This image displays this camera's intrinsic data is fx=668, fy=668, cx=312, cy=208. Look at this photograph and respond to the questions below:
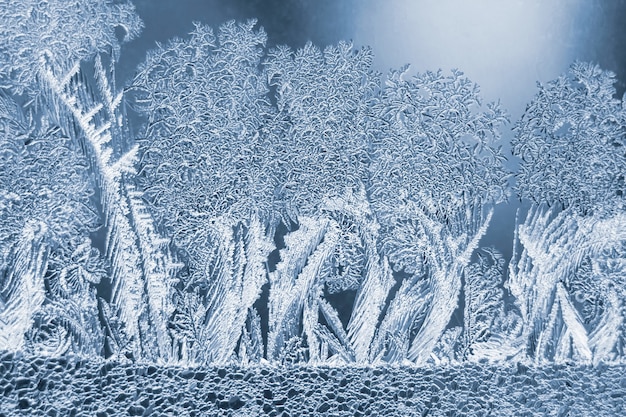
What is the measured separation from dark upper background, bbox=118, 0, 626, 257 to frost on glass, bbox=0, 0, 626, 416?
0.06 ft

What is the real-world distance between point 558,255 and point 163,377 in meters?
0.55

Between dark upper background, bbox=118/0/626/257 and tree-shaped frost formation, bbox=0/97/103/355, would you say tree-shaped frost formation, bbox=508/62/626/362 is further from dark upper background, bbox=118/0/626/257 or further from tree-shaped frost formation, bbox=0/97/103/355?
tree-shaped frost formation, bbox=0/97/103/355

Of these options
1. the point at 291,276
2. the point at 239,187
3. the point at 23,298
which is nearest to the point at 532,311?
the point at 291,276

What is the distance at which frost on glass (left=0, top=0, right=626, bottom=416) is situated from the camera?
0.88 m

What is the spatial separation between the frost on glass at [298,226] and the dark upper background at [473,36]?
20 millimetres

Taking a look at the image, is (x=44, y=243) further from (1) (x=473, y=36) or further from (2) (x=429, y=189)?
(1) (x=473, y=36)

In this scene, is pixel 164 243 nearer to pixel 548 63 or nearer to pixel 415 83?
pixel 415 83

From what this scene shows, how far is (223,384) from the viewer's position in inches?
34.0

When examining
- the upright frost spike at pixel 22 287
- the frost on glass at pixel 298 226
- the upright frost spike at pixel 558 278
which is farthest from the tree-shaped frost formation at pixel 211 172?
the upright frost spike at pixel 558 278

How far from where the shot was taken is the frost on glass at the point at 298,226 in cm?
88

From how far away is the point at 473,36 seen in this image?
93 centimetres

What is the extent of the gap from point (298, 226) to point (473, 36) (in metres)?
0.36

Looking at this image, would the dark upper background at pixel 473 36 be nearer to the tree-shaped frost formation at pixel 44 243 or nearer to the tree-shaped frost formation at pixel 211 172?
the tree-shaped frost formation at pixel 211 172

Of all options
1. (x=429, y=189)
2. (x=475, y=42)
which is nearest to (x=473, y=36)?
(x=475, y=42)
